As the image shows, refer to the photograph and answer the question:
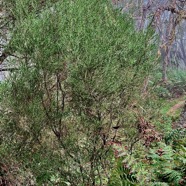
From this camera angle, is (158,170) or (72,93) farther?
(158,170)

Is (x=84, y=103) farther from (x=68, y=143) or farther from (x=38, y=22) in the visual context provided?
(x=38, y=22)

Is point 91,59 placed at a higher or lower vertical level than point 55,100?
higher

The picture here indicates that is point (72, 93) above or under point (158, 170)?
above

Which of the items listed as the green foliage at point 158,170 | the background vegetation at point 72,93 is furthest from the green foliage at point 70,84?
the green foliage at point 158,170

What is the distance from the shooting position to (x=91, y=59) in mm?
3115

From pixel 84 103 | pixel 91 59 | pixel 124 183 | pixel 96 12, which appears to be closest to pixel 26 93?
pixel 84 103

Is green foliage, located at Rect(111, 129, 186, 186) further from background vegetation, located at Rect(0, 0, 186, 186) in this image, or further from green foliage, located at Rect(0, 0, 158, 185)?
green foliage, located at Rect(0, 0, 158, 185)

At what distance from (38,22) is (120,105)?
1212mm

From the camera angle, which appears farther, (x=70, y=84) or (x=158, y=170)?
(x=158, y=170)

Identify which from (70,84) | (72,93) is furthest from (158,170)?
(70,84)

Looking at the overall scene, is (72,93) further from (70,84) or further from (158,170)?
(158,170)

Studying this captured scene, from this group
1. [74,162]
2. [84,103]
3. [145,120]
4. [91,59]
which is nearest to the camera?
[91,59]

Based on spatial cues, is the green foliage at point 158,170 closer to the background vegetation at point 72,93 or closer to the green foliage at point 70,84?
the background vegetation at point 72,93

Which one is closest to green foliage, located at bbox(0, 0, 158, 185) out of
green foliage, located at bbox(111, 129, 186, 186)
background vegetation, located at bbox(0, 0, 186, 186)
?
background vegetation, located at bbox(0, 0, 186, 186)
